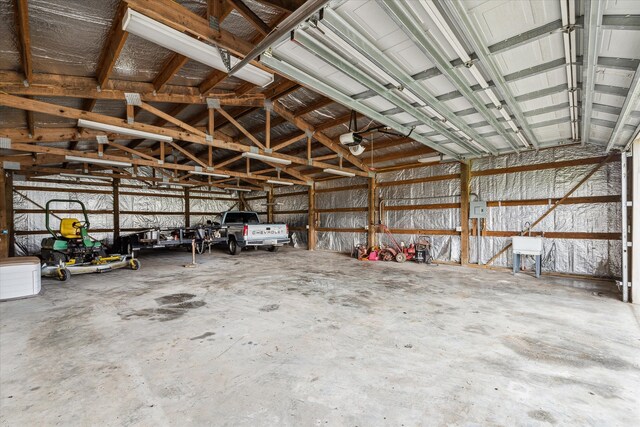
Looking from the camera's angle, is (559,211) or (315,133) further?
(315,133)

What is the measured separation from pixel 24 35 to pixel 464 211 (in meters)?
8.71

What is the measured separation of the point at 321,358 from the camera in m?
2.45

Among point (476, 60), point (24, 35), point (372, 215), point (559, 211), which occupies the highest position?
point (24, 35)

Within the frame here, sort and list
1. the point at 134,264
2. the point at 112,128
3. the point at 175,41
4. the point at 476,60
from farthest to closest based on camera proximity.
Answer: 1. the point at 134,264
2. the point at 112,128
3. the point at 175,41
4. the point at 476,60

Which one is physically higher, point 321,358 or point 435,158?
point 435,158

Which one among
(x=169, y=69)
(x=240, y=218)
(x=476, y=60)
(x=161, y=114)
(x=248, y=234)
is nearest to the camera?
(x=476, y=60)

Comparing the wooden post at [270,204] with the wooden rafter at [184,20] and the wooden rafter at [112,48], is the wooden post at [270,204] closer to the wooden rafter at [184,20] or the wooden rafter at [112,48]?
the wooden rafter at [112,48]

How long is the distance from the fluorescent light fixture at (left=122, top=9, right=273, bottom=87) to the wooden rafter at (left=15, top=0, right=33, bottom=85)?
92 cm

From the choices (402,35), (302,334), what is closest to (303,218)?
(302,334)

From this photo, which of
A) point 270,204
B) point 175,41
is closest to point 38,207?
point 270,204

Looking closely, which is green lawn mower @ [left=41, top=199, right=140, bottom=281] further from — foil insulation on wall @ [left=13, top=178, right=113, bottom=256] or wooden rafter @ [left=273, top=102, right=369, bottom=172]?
wooden rafter @ [left=273, top=102, right=369, bottom=172]

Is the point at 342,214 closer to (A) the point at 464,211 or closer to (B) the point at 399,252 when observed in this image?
(B) the point at 399,252

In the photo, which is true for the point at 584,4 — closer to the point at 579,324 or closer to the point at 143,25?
the point at 579,324

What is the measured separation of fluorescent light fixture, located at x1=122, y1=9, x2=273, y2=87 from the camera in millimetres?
2635
